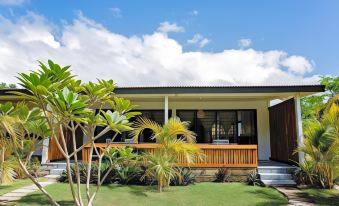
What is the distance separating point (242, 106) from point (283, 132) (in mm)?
2508

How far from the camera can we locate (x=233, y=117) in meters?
12.8

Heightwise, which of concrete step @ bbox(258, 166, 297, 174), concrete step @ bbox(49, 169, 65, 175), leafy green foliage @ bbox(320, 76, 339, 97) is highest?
leafy green foliage @ bbox(320, 76, 339, 97)

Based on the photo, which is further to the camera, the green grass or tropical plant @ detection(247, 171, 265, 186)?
tropical plant @ detection(247, 171, 265, 186)

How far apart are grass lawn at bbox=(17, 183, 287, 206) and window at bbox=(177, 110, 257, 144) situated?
181 inches

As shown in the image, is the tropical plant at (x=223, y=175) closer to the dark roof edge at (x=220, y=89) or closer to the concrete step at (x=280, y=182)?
the concrete step at (x=280, y=182)

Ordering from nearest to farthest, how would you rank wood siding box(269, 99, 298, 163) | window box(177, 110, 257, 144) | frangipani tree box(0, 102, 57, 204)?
1. frangipani tree box(0, 102, 57, 204)
2. wood siding box(269, 99, 298, 163)
3. window box(177, 110, 257, 144)

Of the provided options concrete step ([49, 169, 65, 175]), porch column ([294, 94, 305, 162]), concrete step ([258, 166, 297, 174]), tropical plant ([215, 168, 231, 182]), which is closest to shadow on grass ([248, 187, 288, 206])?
tropical plant ([215, 168, 231, 182])

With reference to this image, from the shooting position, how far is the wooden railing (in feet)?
30.1

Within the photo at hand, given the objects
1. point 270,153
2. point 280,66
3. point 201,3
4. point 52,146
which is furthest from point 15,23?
point 280,66

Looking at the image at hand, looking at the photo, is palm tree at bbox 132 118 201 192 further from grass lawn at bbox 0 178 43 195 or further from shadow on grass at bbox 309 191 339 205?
grass lawn at bbox 0 178 43 195

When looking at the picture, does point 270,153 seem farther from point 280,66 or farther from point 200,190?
point 280,66

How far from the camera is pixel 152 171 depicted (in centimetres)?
801

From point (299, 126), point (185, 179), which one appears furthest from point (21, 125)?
point (299, 126)

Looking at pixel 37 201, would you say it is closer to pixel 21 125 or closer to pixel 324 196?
pixel 21 125
